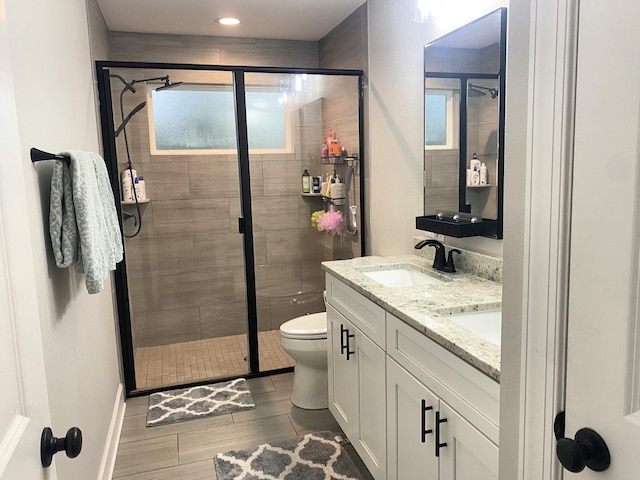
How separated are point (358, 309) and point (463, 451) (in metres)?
0.85

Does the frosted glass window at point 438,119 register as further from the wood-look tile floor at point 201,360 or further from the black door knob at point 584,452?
the wood-look tile floor at point 201,360

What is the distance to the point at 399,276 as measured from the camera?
255cm

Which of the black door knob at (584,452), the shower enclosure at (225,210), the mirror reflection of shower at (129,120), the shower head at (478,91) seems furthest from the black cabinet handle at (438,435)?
the mirror reflection of shower at (129,120)

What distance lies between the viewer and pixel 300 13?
3234mm

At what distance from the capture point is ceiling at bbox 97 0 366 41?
302 cm

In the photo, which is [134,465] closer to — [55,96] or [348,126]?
[55,96]

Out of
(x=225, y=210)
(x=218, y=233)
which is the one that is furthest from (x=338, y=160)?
(x=218, y=233)

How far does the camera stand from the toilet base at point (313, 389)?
291cm

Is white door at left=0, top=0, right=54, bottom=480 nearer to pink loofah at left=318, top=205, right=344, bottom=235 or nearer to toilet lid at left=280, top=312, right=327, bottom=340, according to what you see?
toilet lid at left=280, top=312, right=327, bottom=340

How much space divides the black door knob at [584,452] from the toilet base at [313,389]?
221cm

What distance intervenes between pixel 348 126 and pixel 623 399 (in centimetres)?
288

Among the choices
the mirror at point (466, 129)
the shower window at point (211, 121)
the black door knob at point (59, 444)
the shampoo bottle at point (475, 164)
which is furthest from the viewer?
the shower window at point (211, 121)

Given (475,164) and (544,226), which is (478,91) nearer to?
(475,164)

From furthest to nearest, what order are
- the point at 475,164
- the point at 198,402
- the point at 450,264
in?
the point at 198,402
the point at 450,264
the point at 475,164
